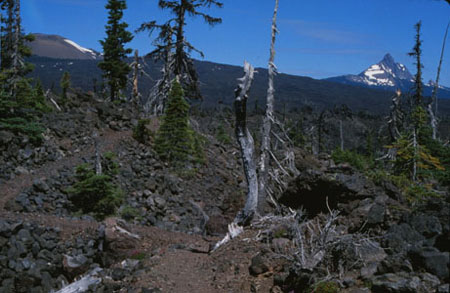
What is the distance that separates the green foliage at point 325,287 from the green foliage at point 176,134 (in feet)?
57.1

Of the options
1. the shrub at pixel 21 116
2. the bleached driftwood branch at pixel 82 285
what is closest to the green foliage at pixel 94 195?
the bleached driftwood branch at pixel 82 285

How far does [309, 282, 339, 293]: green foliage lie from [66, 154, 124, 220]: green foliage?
11.4 meters

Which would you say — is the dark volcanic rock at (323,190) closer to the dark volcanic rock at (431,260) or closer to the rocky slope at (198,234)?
the rocky slope at (198,234)

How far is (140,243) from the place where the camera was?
1266 cm

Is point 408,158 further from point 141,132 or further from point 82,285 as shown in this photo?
point 141,132

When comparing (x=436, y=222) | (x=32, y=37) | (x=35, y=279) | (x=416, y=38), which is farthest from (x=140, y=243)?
(x=416, y=38)

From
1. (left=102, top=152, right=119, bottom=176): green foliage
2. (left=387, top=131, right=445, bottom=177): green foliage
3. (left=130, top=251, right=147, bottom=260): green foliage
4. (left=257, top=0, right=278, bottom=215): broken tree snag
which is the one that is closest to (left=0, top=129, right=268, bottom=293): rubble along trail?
(left=130, top=251, right=147, bottom=260): green foliage

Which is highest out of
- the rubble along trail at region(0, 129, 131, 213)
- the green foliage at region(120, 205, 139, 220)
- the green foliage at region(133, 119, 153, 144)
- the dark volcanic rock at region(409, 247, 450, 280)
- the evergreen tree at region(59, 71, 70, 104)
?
the evergreen tree at region(59, 71, 70, 104)

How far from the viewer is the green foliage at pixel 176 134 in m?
22.8

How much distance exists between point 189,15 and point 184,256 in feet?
66.6

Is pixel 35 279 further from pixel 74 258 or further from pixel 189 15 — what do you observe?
pixel 189 15

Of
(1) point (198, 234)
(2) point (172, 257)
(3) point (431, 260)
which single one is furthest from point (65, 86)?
(3) point (431, 260)

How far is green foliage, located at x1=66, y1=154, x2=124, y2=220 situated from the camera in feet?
51.6

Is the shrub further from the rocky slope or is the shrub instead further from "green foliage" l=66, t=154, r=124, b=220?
"green foliage" l=66, t=154, r=124, b=220
